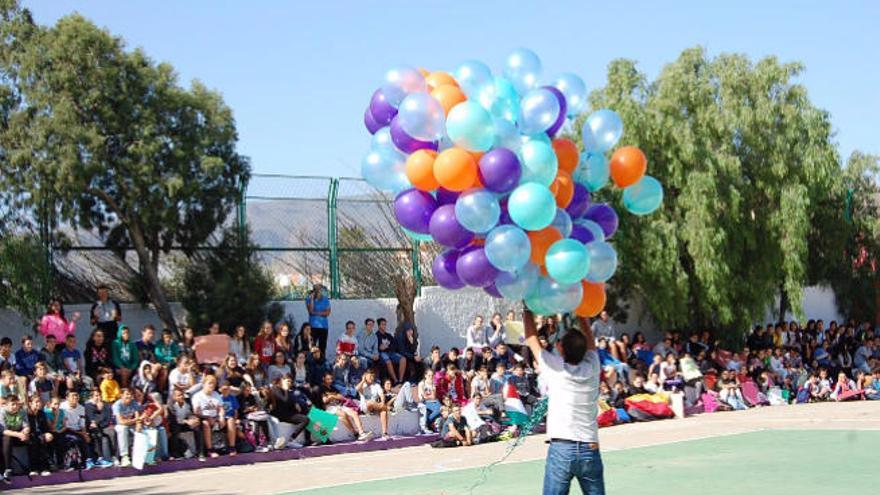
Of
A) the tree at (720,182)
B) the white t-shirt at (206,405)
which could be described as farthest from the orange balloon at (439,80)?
the tree at (720,182)

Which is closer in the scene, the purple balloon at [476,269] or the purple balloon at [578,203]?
the purple balloon at [476,269]

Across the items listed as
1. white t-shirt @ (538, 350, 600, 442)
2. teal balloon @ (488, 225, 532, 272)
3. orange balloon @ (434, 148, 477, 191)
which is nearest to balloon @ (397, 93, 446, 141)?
orange balloon @ (434, 148, 477, 191)

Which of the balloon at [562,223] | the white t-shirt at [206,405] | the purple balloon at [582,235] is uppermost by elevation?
the balloon at [562,223]

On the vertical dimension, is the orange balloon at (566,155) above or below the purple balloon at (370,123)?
below

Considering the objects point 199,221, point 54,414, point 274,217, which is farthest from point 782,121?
point 54,414

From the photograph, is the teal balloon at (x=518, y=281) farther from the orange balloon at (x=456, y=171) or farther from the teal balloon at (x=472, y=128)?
the teal balloon at (x=472, y=128)

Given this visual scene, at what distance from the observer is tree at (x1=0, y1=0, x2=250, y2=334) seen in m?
19.0

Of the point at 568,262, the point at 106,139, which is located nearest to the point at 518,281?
the point at 568,262

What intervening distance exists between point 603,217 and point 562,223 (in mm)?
867

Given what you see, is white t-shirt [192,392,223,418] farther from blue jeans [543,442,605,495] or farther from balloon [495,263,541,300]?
blue jeans [543,442,605,495]

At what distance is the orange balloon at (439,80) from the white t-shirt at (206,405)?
9.67 metres

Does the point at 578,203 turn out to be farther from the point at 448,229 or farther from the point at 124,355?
the point at 124,355

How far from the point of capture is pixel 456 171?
28.6ft

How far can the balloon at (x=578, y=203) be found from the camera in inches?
369
